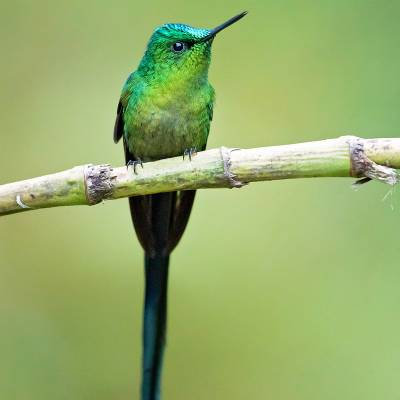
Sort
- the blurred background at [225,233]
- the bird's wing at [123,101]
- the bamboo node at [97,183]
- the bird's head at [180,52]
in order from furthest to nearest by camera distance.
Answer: the blurred background at [225,233] < the bird's wing at [123,101] < the bird's head at [180,52] < the bamboo node at [97,183]

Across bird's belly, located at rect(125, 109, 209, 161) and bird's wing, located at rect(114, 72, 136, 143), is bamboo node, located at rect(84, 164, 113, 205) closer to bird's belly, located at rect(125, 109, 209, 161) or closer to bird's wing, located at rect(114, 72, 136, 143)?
bird's belly, located at rect(125, 109, 209, 161)

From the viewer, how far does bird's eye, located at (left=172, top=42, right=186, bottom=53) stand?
259 centimetres

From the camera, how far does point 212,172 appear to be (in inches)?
77.1

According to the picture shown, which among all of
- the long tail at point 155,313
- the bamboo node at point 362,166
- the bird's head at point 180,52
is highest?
the bird's head at point 180,52

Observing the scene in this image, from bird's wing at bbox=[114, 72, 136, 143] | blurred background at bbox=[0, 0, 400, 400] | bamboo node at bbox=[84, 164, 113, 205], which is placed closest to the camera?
bamboo node at bbox=[84, 164, 113, 205]

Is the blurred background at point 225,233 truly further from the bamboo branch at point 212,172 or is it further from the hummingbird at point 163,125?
the bamboo branch at point 212,172

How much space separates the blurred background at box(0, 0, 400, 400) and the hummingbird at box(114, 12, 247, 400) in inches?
33.2

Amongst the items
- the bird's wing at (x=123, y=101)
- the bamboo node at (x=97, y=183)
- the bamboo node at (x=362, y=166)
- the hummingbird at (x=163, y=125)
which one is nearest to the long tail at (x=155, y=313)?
the hummingbird at (x=163, y=125)

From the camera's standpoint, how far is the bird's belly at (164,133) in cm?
260

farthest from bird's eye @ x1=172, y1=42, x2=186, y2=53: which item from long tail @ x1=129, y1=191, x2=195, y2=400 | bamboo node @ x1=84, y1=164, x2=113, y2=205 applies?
bamboo node @ x1=84, y1=164, x2=113, y2=205

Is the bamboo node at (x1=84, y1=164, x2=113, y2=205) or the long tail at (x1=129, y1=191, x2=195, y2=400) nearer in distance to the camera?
the bamboo node at (x1=84, y1=164, x2=113, y2=205)

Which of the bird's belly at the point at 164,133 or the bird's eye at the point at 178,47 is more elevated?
the bird's eye at the point at 178,47

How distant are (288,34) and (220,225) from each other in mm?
1120

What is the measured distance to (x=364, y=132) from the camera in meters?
3.65
